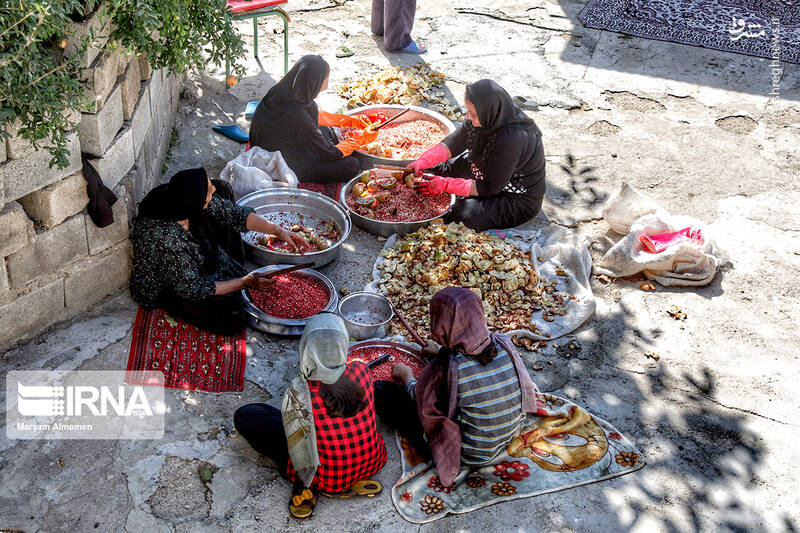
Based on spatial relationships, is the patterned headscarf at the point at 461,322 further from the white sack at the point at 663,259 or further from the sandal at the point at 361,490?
the white sack at the point at 663,259

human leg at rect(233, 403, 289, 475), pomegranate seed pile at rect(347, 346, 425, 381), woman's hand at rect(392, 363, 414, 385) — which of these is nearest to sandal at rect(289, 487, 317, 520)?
human leg at rect(233, 403, 289, 475)

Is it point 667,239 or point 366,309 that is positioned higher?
point 667,239

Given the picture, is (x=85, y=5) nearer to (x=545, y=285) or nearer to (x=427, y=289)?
(x=427, y=289)

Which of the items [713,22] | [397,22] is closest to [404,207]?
[397,22]

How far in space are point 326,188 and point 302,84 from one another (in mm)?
856

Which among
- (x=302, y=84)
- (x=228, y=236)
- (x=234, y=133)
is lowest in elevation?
(x=234, y=133)

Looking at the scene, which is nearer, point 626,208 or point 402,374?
point 402,374

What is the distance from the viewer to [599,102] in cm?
773

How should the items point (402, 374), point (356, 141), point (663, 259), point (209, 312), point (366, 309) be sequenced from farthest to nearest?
point (356, 141), point (663, 259), point (366, 309), point (209, 312), point (402, 374)

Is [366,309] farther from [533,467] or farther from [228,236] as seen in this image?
[533,467]

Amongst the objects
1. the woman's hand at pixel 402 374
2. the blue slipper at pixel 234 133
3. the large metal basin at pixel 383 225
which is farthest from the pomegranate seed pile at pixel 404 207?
the woman's hand at pixel 402 374

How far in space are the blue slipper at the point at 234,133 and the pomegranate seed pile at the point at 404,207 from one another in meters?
1.23

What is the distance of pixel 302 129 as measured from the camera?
589cm

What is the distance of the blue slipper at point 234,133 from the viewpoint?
6.48 metres
